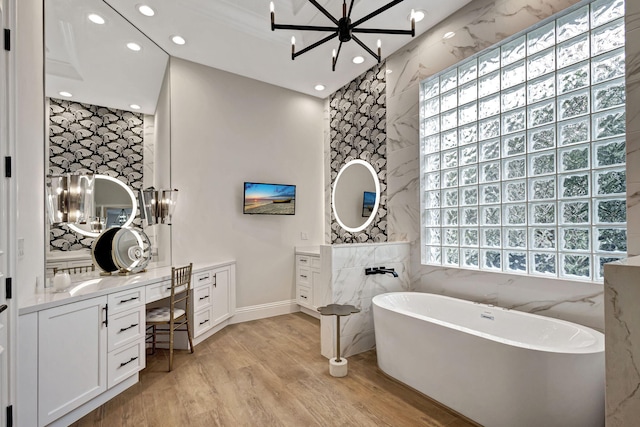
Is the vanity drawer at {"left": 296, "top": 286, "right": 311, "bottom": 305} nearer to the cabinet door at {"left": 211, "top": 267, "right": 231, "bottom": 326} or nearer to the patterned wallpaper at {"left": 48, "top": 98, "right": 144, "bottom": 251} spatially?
the cabinet door at {"left": 211, "top": 267, "right": 231, "bottom": 326}

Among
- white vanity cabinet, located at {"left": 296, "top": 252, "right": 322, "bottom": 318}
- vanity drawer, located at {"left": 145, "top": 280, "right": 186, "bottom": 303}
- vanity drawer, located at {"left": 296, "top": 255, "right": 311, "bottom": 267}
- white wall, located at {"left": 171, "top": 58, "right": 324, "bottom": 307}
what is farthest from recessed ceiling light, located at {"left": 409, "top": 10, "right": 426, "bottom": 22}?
vanity drawer, located at {"left": 145, "top": 280, "right": 186, "bottom": 303}

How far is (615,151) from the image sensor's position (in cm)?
203

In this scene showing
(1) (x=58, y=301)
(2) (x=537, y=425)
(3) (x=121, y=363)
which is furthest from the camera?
(3) (x=121, y=363)

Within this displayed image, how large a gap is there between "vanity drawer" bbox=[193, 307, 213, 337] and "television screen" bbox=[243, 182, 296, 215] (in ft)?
4.35

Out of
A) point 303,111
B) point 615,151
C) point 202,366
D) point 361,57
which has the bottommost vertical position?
point 202,366

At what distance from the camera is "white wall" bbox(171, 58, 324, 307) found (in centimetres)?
366

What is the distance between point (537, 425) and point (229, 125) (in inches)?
159

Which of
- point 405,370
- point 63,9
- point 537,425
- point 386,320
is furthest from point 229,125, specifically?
point 537,425

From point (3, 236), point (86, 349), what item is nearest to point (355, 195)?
point (86, 349)

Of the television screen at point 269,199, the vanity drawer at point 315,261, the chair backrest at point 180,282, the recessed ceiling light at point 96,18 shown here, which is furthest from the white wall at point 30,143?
the vanity drawer at point 315,261

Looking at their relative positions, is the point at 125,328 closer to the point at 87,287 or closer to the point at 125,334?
the point at 125,334

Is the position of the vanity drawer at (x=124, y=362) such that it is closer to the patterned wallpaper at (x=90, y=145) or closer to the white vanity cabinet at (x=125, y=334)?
the white vanity cabinet at (x=125, y=334)

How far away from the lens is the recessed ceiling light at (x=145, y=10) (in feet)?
9.25

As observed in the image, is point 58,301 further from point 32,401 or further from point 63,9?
point 63,9
